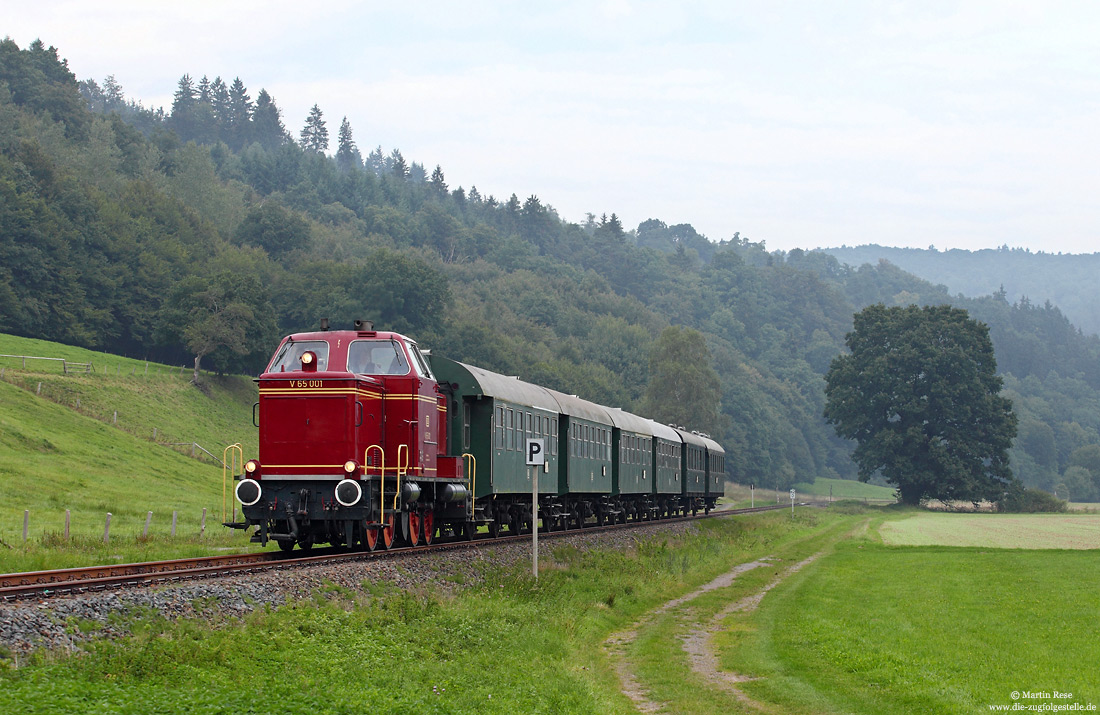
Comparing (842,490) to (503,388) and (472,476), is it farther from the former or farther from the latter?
(472,476)

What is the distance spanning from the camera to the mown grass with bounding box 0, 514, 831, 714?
1063 centimetres

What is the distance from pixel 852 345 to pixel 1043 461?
10549 cm

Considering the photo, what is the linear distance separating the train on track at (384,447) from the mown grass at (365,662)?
99.1 inches

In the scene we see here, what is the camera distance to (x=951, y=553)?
4328cm

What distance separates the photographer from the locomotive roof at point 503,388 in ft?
87.4

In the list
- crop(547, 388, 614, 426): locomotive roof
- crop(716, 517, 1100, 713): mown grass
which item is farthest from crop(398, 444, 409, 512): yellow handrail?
crop(547, 388, 614, 426): locomotive roof

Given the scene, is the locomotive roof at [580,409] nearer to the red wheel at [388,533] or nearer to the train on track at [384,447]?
the train on track at [384,447]

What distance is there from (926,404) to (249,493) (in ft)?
292

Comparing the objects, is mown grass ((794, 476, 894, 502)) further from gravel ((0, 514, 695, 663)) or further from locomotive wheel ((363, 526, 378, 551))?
gravel ((0, 514, 695, 663))

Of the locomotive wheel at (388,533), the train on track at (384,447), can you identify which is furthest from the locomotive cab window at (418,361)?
the locomotive wheel at (388,533)

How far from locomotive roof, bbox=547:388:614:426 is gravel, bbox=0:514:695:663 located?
37.6 feet

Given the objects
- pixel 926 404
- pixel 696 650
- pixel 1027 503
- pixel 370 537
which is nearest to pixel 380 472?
pixel 370 537

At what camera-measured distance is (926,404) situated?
99.6 metres

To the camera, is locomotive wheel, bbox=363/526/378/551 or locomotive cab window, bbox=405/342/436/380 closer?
locomotive wheel, bbox=363/526/378/551
